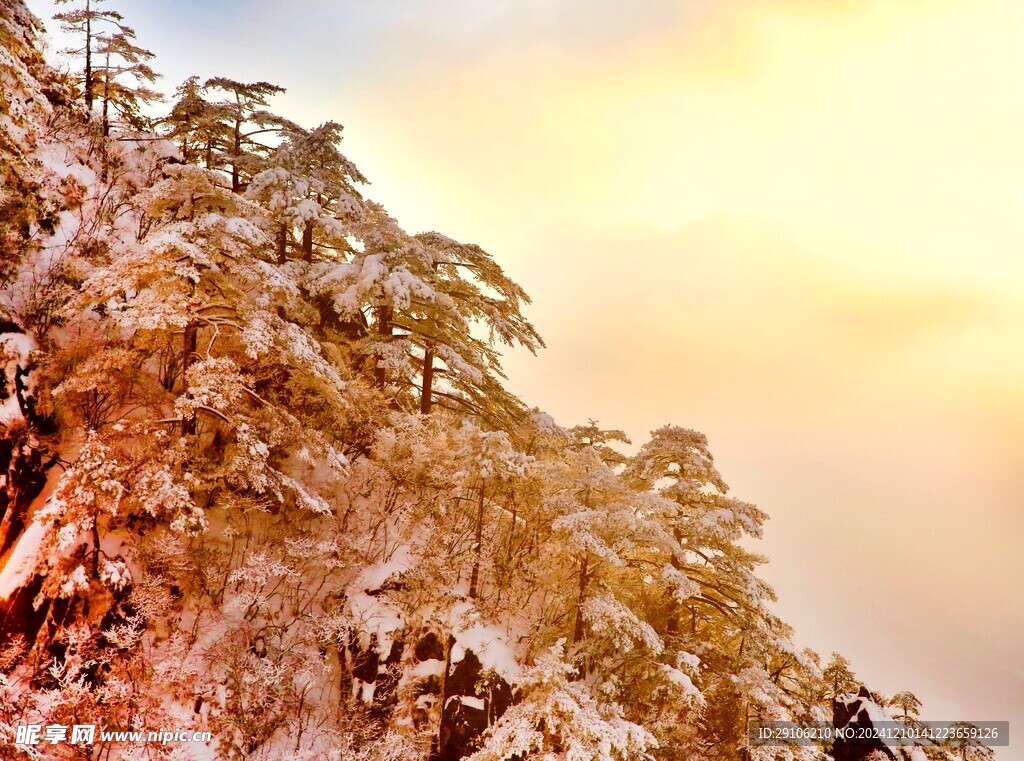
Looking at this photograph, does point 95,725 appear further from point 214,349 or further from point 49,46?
point 49,46

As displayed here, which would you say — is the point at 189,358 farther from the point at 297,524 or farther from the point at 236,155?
the point at 236,155

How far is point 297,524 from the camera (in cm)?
1617

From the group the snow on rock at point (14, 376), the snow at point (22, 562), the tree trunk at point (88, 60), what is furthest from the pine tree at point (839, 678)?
the tree trunk at point (88, 60)

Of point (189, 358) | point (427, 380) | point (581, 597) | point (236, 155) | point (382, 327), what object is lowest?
point (581, 597)

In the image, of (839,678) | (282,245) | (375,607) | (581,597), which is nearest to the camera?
(375,607)

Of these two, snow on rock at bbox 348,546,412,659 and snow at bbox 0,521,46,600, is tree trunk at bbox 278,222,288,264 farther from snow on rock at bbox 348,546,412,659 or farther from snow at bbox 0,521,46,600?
snow on rock at bbox 348,546,412,659

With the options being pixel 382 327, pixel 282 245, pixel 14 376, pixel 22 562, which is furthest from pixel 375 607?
pixel 282 245

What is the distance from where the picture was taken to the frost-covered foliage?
41.8 ft

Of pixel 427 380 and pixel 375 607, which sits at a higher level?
pixel 427 380

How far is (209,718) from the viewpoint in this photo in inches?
510

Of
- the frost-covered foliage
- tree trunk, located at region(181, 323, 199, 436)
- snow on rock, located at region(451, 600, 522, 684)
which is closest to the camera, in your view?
Answer: the frost-covered foliage

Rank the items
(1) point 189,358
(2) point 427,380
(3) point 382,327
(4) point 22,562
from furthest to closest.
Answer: (2) point 427,380 < (3) point 382,327 < (1) point 189,358 < (4) point 22,562

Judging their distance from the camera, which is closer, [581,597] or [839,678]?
[581,597]

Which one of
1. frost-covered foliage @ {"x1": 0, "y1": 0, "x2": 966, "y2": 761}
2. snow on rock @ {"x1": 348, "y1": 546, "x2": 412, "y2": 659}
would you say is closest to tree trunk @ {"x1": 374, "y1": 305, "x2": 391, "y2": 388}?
frost-covered foliage @ {"x1": 0, "y1": 0, "x2": 966, "y2": 761}
